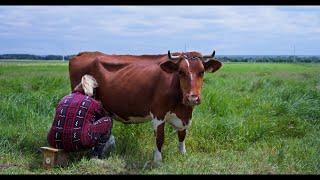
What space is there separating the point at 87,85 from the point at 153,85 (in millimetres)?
1029

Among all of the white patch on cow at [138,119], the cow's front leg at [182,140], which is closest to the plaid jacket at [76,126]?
the white patch on cow at [138,119]

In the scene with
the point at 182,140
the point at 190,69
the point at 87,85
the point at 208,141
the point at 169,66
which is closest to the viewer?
the point at 190,69

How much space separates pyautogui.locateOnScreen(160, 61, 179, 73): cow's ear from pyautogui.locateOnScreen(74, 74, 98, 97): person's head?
1222 mm

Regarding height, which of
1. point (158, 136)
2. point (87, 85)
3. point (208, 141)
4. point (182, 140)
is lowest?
point (208, 141)

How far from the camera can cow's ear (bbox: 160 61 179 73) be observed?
596 centimetres

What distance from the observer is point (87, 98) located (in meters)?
6.30

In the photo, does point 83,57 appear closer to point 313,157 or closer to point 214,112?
point 214,112

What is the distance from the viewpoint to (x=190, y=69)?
5.77 m

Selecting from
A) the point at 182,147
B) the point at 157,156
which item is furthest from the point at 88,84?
the point at 182,147

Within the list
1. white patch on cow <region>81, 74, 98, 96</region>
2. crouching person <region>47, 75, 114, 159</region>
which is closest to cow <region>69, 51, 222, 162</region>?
white patch on cow <region>81, 74, 98, 96</region>

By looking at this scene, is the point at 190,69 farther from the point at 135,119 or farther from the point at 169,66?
the point at 135,119

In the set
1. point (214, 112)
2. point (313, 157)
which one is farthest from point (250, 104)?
point (313, 157)

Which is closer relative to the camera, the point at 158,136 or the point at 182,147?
the point at 158,136

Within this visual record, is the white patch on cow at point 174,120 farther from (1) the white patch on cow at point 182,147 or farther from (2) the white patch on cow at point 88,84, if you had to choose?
(2) the white patch on cow at point 88,84
